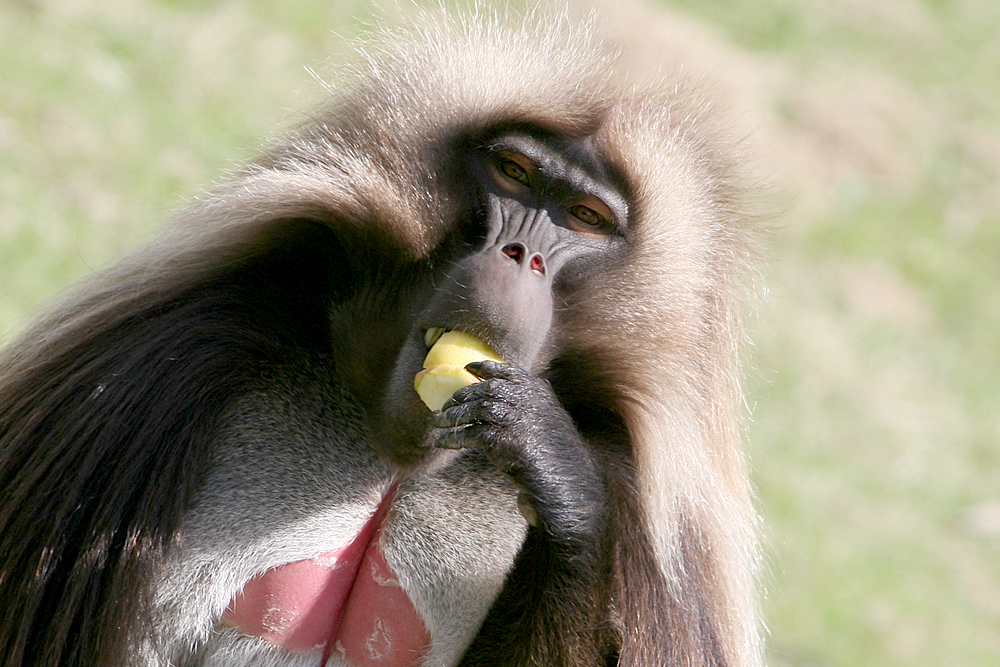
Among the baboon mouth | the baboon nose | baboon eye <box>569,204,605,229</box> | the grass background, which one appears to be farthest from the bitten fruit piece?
the grass background

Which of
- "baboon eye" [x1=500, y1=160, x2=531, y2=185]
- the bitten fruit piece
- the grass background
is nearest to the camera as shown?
the bitten fruit piece

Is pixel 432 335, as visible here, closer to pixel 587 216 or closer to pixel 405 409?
pixel 405 409

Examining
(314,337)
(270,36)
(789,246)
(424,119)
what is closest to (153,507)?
(314,337)

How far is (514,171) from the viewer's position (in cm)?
284

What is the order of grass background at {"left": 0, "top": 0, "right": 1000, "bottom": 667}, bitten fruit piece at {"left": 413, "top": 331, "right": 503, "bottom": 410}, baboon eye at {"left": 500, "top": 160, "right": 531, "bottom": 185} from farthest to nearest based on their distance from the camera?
1. grass background at {"left": 0, "top": 0, "right": 1000, "bottom": 667}
2. baboon eye at {"left": 500, "top": 160, "right": 531, "bottom": 185}
3. bitten fruit piece at {"left": 413, "top": 331, "right": 503, "bottom": 410}

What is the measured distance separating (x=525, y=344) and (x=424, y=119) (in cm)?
59

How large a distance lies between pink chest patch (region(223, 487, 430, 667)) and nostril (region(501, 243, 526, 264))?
2.19 ft

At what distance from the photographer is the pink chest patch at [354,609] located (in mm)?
2867

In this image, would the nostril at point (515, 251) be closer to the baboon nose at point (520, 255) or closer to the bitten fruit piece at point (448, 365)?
the baboon nose at point (520, 255)

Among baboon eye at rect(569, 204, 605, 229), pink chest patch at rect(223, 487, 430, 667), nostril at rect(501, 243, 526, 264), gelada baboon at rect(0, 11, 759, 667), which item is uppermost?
baboon eye at rect(569, 204, 605, 229)

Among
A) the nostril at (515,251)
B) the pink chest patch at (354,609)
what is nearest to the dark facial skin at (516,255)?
the nostril at (515,251)

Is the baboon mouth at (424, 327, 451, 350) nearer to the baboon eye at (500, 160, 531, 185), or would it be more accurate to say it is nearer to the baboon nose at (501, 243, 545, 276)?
the baboon nose at (501, 243, 545, 276)

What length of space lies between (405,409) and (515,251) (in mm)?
439

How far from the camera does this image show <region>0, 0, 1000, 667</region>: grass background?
6059mm
